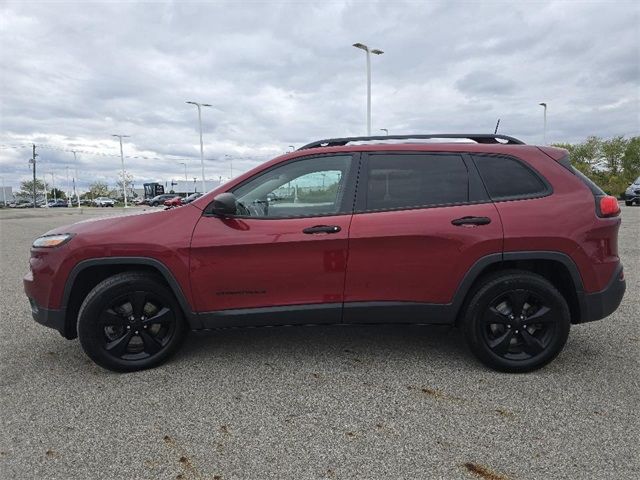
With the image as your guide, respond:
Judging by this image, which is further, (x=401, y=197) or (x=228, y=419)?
(x=401, y=197)

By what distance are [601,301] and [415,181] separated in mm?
1574

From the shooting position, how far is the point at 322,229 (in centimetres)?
324

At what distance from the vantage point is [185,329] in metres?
3.54

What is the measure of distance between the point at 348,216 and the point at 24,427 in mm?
2382

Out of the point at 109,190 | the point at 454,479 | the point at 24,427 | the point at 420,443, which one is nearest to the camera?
the point at 454,479

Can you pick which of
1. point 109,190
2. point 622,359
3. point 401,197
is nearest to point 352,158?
point 401,197

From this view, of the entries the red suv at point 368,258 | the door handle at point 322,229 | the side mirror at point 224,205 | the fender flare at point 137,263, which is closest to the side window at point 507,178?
the red suv at point 368,258

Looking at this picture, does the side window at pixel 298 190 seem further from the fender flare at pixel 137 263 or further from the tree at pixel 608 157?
the tree at pixel 608 157

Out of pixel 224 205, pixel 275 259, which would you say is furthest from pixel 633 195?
pixel 224 205

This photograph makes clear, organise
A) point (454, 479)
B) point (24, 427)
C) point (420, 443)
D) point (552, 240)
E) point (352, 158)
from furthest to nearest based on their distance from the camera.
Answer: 1. point (352, 158)
2. point (552, 240)
3. point (24, 427)
4. point (420, 443)
5. point (454, 479)

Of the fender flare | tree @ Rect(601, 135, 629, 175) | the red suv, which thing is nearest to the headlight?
the red suv

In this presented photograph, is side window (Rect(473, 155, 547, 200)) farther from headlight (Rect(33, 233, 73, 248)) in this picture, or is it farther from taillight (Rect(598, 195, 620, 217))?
headlight (Rect(33, 233, 73, 248))

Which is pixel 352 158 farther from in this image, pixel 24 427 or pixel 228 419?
pixel 24 427

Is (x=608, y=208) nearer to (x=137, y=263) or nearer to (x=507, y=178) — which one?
(x=507, y=178)
